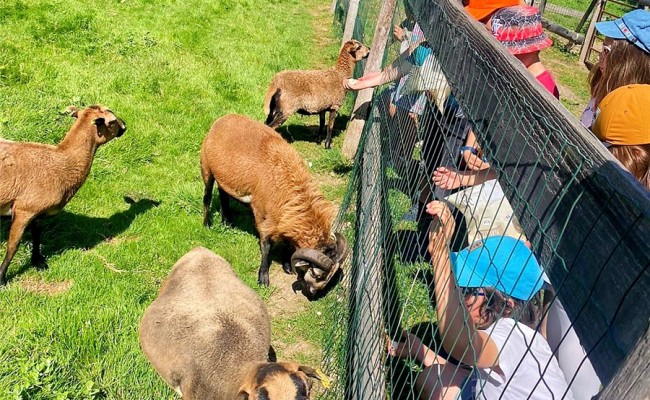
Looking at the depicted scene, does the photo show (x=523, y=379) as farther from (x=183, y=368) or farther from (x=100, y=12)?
(x=100, y=12)

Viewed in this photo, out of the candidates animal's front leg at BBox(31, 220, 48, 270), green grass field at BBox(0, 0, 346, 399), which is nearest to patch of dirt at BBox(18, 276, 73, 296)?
green grass field at BBox(0, 0, 346, 399)

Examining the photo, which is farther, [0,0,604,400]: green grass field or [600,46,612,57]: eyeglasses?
[0,0,604,400]: green grass field

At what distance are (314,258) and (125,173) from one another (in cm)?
279

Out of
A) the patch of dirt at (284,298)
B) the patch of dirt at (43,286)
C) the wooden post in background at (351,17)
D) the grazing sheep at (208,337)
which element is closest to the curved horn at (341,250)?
the patch of dirt at (284,298)

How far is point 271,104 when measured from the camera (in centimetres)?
841

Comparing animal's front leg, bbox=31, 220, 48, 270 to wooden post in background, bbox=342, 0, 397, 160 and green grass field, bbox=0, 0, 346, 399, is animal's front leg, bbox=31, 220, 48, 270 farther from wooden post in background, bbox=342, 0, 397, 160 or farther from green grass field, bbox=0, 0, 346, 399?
wooden post in background, bbox=342, 0, 397, 160

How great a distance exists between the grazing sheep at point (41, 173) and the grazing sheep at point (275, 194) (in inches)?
45.6

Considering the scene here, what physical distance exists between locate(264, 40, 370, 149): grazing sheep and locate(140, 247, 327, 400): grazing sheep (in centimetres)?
449

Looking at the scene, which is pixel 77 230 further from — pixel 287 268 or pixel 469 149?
pixel 469 149

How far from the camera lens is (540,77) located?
3914 millimetres

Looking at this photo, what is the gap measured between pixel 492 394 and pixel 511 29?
2.50 m

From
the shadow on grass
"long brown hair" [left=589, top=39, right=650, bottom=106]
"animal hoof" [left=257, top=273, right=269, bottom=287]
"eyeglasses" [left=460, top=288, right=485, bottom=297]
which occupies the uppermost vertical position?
"long brown hair" [left=589, top=39, right=650, bottom=106]

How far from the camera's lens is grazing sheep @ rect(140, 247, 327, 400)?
3.70m

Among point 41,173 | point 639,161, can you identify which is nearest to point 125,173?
point 41,173
